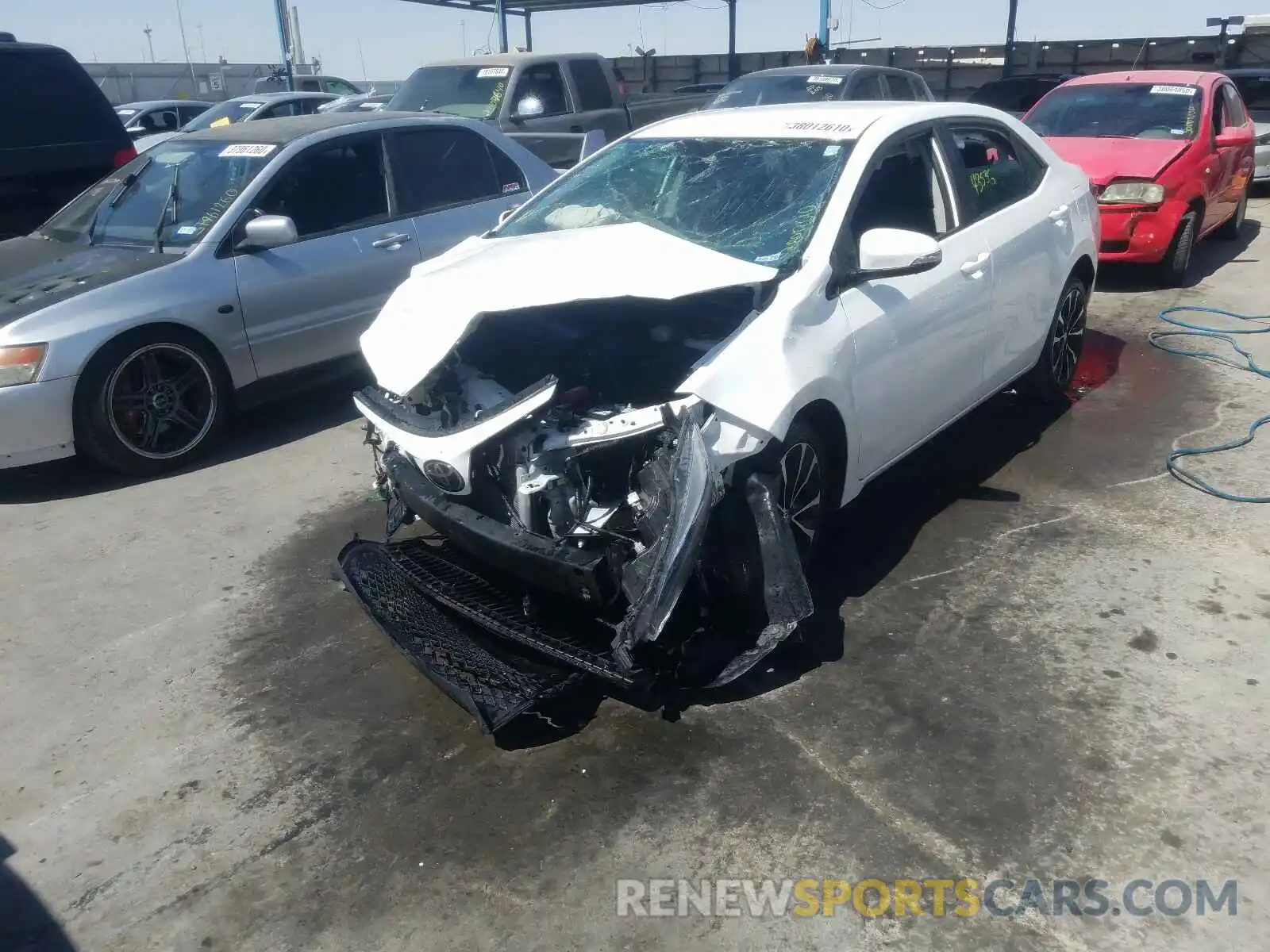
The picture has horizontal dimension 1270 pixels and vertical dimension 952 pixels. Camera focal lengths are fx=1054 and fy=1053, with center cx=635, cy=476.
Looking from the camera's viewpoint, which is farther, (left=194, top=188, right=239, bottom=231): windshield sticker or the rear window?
the rear window

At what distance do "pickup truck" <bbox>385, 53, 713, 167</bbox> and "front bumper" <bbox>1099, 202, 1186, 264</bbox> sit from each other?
5.27 m

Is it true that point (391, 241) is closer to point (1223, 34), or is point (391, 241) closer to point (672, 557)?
point (672, 557)

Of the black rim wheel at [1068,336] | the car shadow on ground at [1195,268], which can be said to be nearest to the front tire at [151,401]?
the black rim wheel at [1068,336]

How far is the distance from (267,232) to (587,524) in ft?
11.0

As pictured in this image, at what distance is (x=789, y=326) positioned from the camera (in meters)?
3.65

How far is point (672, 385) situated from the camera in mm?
3934

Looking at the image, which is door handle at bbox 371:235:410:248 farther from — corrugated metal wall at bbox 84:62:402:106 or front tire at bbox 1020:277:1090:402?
corrugated metal wall at bbox 84:62:402:106

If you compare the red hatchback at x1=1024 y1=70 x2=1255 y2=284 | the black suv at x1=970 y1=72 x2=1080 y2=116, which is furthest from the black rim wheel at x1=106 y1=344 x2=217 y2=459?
the black suv at x1=970 y1=72 x2=1080 y2=116

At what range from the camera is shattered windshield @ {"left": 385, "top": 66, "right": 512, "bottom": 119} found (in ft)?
35.6

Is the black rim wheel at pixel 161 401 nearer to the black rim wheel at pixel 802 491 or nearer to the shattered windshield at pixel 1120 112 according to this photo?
the black rim wheel at pixel 802 491

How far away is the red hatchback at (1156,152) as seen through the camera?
850cm

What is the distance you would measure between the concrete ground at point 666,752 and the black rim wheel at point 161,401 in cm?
74

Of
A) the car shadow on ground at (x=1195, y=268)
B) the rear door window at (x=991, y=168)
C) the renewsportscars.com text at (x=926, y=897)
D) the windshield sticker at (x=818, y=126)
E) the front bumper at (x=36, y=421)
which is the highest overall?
the windshield sticker at (x=818, y=126)

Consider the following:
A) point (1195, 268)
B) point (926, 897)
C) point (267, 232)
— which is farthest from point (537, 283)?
point (1195, 268)
